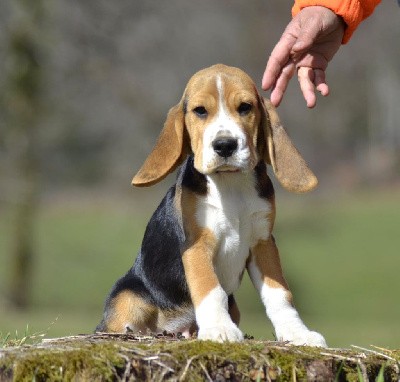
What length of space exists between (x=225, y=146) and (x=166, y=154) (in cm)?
57

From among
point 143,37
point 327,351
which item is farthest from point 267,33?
point 327,351

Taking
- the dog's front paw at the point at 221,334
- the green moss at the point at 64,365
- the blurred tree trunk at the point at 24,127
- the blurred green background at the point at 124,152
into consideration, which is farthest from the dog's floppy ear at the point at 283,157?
the blurred tree trunk at the point at 24,127

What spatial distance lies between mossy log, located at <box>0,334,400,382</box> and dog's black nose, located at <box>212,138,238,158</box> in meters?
1.02

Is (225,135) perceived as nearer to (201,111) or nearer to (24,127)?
(201,111)

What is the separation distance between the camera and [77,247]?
1221 inches

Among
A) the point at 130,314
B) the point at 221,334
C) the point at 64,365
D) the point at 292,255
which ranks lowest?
the point at 64,365

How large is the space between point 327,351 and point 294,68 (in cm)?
225

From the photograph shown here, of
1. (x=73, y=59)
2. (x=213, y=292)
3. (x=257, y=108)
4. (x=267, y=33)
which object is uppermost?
(x=267, y=33)

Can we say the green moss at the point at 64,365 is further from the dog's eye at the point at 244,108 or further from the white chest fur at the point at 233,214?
the dog's eye at the point at 244,108

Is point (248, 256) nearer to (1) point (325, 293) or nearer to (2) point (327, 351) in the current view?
(2) point (327, 351)

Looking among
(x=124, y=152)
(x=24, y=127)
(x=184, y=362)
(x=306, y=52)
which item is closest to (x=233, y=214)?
(x=184, y=362)

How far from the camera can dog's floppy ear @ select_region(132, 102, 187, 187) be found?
18.3ft

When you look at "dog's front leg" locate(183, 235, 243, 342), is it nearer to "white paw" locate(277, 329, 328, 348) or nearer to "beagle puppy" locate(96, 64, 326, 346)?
"beagle puppy" locate(96, 64, 326, 346)

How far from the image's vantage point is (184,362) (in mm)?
4516
